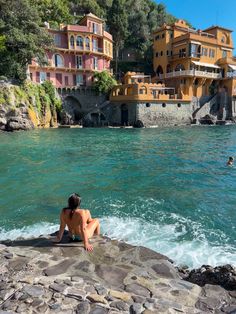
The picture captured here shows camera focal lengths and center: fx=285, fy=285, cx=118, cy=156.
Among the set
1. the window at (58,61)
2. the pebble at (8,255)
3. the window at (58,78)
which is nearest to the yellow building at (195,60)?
the window at (58,61)

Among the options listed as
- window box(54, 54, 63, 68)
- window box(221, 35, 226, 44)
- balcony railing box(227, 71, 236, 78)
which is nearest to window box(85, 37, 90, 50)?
window box(54, 54, 63, 68)

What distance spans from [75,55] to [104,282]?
49636 millimetres

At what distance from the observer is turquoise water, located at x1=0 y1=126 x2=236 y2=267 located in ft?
27.1

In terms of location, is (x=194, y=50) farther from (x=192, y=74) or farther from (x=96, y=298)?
(x=96, y=298)

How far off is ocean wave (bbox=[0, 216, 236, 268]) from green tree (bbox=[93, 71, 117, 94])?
41707mm

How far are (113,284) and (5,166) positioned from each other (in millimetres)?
13504

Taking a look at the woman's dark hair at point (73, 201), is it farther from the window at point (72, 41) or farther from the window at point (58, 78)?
the window at point (72, 41)

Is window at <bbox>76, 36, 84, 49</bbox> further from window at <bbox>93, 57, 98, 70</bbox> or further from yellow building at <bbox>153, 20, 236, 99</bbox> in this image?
yellow building at <bbox>153, 20, 236, 99</bbox>

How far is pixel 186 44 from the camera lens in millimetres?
52125

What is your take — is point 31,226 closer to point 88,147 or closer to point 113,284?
point 113,284

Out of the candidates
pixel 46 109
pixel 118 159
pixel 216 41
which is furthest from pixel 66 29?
pixel 118 159

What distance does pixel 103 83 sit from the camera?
1921 inches

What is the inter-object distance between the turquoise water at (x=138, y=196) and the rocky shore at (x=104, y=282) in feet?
5.19

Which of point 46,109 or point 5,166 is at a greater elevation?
point 46,109
